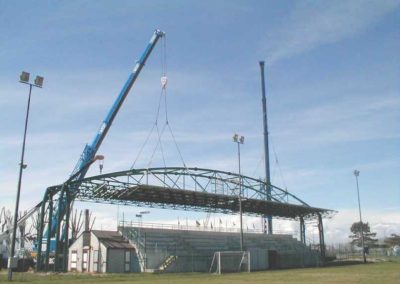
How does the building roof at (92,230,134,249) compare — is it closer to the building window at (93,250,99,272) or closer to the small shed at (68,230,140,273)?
the small shed at (68,230,140,273)

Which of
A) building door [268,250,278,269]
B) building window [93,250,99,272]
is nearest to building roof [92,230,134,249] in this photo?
building window [93,250,99,272]

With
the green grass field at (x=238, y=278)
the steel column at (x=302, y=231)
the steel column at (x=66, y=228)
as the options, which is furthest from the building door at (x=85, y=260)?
the steel column at (x=302, y=231)

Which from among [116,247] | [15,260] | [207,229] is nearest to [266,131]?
[207,229]

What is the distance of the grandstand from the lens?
4806 cm

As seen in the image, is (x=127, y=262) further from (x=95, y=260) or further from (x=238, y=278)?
(x=238, y=278)

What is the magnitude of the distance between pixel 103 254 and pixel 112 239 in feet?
9.39

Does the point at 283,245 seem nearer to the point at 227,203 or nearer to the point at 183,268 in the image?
the point at 227,203

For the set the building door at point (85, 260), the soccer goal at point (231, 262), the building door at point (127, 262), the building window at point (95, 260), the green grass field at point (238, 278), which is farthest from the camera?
the soccer goal at point (231, 262)

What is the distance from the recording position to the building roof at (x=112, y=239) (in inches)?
1837

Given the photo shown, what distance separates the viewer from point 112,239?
48.3m

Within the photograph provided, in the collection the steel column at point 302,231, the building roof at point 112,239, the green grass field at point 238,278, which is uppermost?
the steel column at point 302,231

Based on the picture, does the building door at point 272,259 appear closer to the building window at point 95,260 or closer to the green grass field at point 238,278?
the green grass field at point 238,278

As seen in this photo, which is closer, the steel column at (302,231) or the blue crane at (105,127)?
the blue crane at (105,127)

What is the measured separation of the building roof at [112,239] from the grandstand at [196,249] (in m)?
0.64
